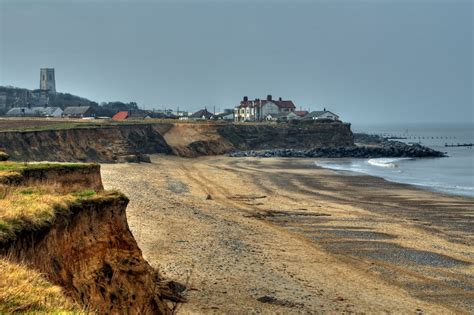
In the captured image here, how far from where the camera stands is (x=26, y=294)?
281 inches

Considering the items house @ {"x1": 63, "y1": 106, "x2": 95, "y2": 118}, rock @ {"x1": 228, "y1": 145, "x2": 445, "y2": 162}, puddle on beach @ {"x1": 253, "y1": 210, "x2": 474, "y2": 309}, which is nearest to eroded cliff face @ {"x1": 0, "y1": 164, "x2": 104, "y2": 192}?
puddle on beach @ {"x1": 253, "y1": 210, "x2": 474, "y2": 309}

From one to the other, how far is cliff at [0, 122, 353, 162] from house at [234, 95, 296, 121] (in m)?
30.2

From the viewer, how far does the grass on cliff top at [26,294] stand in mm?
6766

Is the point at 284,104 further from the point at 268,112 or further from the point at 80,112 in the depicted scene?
the point at 80,112

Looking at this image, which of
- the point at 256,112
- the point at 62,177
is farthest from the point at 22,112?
the point at 62,177

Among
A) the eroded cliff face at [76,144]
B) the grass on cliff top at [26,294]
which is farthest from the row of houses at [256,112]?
the grass on cliff top at [26,294]

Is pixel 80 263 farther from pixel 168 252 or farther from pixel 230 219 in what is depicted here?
pixel 230 219

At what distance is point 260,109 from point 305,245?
123 metres

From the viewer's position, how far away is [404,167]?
76625 mm

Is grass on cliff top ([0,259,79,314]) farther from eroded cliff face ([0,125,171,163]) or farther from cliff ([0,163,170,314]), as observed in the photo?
eroded cliff face ([0,125,171,163])

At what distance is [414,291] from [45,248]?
13.4 metres

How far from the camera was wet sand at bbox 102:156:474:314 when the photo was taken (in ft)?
60.0

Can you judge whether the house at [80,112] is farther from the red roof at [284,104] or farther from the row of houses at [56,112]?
the red roof at [284,104]

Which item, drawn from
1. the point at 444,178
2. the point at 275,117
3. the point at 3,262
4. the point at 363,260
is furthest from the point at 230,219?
the point at 275,117
